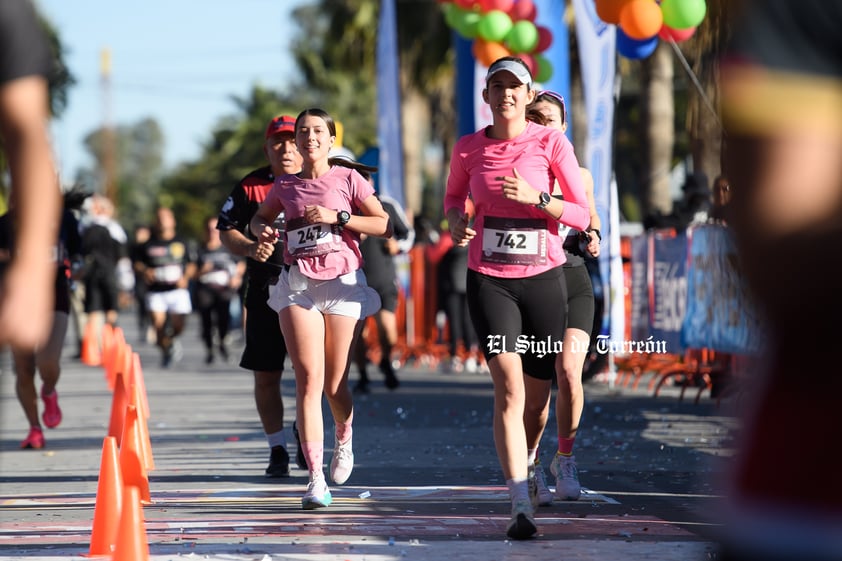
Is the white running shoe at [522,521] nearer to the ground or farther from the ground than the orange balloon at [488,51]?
nearer to the ground

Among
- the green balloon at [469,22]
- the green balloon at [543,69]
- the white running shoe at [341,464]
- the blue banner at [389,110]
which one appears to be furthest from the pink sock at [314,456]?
the blue banner at [389,110]

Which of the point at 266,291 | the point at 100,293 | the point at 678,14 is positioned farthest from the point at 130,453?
the point at 100,293

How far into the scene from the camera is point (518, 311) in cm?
645

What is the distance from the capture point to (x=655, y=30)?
40.4 feet

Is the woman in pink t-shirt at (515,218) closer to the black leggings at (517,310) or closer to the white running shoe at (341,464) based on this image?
the black leggings at (517,310)

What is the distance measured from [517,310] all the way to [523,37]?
951 cm

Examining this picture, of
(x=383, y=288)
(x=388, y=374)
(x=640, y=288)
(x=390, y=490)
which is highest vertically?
(x=383, y=288)

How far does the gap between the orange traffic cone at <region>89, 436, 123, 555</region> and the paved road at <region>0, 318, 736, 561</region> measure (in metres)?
0.14

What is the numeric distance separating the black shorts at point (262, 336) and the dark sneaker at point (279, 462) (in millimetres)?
463

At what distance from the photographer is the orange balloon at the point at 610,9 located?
12.6 m

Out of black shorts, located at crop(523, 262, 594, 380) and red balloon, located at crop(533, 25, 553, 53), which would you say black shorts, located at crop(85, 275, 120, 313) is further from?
black shorts, located at crop(523, 262, 594, 380)

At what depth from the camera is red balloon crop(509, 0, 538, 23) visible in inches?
621

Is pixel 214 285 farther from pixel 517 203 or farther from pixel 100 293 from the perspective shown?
pixel 517 203

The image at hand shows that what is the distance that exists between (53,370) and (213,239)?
34.6 ft
